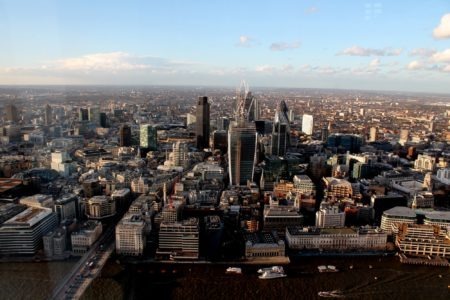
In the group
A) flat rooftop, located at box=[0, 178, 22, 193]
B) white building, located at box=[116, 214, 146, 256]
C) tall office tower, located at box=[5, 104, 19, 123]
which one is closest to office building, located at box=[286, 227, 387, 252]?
white building, located at box=[116, 214, 146, 256]

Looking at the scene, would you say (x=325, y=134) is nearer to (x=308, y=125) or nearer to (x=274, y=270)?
(x=308, y=125)

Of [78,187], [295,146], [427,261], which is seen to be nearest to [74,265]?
[78,187]

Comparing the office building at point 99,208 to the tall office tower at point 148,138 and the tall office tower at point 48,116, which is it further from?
the tall office tower at point 148,138

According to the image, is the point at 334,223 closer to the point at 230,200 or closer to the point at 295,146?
the point at 230,200

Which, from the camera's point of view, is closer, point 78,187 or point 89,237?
point 89,237

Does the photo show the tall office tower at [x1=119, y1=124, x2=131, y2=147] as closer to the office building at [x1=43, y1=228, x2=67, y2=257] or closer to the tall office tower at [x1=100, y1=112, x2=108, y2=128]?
the tall office tower at [x1=100, y1=112, x2=108, y2=128]

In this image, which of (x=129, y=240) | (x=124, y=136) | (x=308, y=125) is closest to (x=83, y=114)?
(x=124, y=136)
